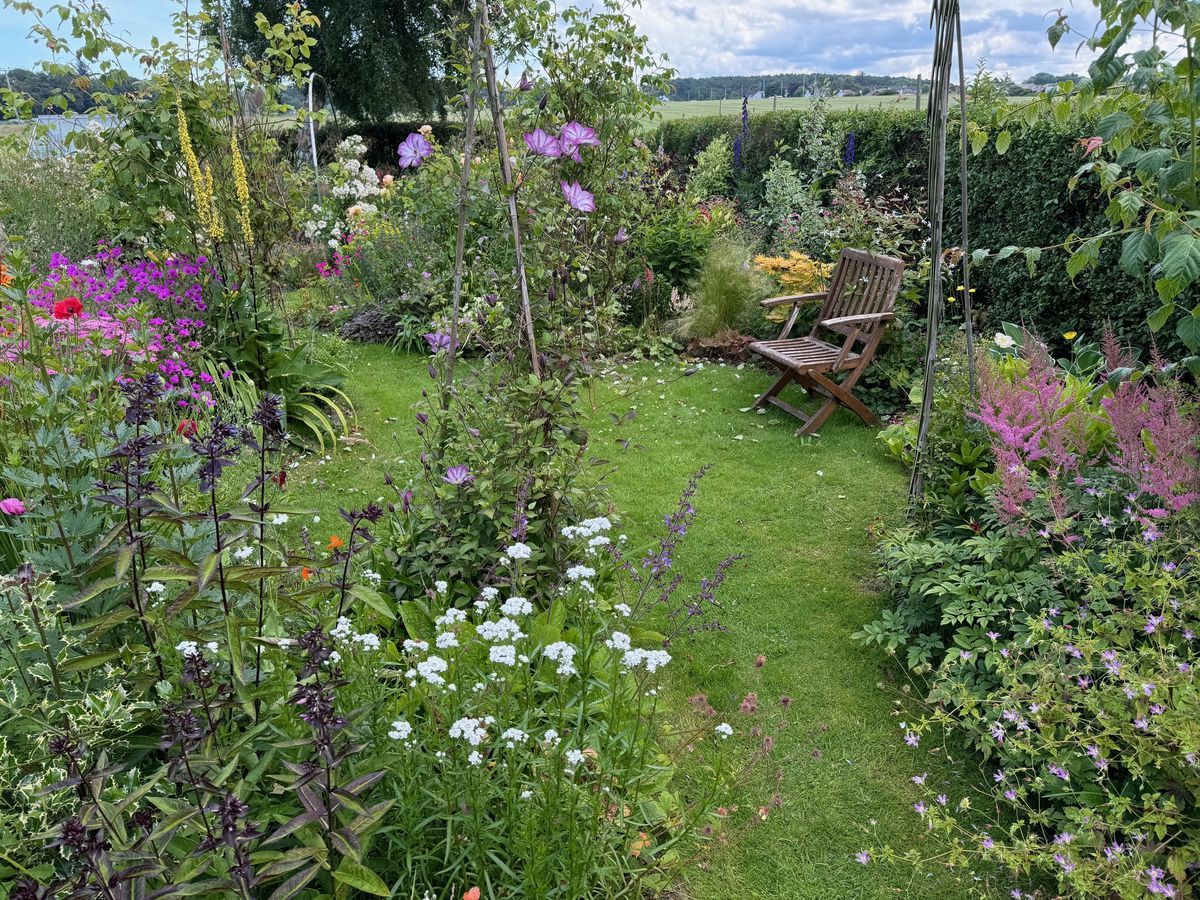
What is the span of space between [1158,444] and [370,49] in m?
21.3

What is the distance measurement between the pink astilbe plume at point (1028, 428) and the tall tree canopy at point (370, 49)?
1896cm

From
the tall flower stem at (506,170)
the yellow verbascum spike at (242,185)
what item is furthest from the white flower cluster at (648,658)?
the yellow verbascum spike at (242,185)

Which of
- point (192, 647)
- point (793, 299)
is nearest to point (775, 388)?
point (793, 299)

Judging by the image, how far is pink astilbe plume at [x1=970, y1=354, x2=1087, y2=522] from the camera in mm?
2668

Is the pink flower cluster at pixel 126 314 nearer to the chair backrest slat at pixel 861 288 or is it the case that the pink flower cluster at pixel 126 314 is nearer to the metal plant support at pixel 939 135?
the metal plant support at pixel 939 135

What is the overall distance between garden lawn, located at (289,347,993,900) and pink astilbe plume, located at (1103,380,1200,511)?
3.68 ft

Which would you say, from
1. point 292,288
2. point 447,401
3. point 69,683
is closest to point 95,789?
point 69,683

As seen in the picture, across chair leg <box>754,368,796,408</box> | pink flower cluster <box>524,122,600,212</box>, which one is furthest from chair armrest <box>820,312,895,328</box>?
pink flower cluster <box>524,122,600,212</box>

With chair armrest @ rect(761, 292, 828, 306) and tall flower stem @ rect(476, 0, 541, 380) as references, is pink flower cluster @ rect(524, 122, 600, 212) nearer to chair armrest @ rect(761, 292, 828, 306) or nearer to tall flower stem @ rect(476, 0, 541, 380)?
tall flower stem @ rect(476, 0, 541, 380)

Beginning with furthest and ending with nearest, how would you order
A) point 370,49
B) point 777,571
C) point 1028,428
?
point 370,49
point 777,571
point 1028,428

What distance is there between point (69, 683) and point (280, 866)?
2.59 ft

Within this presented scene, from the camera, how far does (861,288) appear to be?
548 cm

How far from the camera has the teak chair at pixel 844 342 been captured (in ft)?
16.5

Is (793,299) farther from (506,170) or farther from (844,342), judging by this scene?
(506,170)
